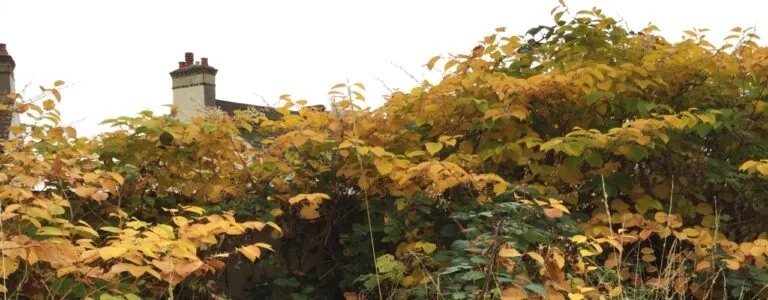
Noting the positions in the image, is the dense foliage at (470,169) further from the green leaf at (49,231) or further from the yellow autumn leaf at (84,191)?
the green leaf at (49,231)

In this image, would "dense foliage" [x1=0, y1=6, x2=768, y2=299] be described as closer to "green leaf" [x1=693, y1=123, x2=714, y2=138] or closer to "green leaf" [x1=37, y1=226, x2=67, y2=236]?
"green leaf" [x1=693, y1=123, x2=714, y2=138]

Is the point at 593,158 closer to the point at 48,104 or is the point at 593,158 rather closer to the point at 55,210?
the point at 55,210

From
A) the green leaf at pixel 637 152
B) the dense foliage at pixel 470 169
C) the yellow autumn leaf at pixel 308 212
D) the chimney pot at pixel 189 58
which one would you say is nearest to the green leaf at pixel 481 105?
the dense foliage at pixel 470 169

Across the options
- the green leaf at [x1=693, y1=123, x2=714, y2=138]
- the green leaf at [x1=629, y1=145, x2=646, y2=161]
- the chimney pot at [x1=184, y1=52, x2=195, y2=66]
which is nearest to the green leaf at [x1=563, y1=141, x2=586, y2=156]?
the green leaf at [x1=629, y1=145, x2=646, y2=161]

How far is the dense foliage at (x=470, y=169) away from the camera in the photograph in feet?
10.6

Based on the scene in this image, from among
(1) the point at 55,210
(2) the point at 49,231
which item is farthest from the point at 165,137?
(2) the point at 49,231

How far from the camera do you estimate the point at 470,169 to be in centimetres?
350

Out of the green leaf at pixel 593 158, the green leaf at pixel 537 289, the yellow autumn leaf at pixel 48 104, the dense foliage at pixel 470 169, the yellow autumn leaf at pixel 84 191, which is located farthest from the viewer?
the yellow autumn leaf at pixel 48 104

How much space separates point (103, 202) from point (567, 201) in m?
2.15

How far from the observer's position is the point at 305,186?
3.75 m

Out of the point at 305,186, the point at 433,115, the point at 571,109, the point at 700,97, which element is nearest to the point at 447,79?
the point at 433,115

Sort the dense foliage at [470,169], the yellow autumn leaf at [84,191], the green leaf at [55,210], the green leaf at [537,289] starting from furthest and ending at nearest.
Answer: the dense foliage at [470,169]
the yellow autumn leaf at [84,191]
the green leaf at [55,210]
the green leaf at [537,289]

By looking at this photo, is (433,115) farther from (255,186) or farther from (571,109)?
(255,186)

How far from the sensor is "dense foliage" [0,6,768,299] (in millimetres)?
3225
